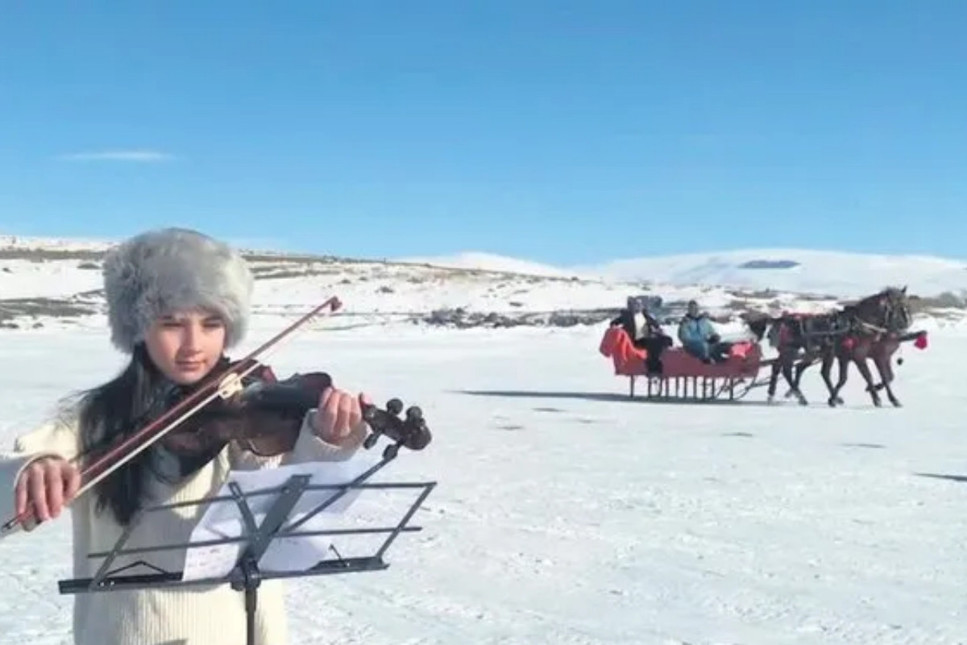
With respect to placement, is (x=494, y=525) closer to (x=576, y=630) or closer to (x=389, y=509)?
(x=389, y=509)

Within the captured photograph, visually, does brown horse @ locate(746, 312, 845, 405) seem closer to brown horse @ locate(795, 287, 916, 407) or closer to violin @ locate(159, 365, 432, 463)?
brown horse @ locate(795, 287, 916, 407)

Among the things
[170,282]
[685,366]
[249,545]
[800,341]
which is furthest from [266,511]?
[800,341]

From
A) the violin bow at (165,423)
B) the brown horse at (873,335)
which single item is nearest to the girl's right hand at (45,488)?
the violin bow at (165,423)

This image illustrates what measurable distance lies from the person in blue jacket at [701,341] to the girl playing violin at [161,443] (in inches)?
627

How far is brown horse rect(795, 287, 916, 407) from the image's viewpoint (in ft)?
60.8

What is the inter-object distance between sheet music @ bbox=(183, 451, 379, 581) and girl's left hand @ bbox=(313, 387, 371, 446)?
67 mm

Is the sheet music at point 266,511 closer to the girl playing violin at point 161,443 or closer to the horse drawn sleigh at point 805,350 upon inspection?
the girl playing violin at point 161,443

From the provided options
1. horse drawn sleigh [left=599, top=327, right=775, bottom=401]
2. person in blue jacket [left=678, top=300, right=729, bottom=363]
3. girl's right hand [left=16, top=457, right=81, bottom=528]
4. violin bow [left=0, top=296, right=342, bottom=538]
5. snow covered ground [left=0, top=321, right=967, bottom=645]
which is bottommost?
snow covered ground [left=0, top=321, right=967, bottom=645]

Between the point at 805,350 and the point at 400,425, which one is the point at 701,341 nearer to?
the point at 805,350

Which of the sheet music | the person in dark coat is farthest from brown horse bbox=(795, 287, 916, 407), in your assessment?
the sheet music

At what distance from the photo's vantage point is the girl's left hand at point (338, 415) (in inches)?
119

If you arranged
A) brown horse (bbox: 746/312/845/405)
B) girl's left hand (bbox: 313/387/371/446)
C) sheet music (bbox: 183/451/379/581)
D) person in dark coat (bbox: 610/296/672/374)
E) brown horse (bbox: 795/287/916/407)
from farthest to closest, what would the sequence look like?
person in dark coat (bbox: 610/296/672/374) < brown horse (bbox: 746/312/845/405) < brown horse (bbox: 795/287/916/407) < girl's left hand (bbox: 313/387/371/446) < sheet music (bbox: 183/451/379/581)

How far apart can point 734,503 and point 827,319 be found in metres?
10.2

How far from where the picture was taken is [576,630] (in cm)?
618
